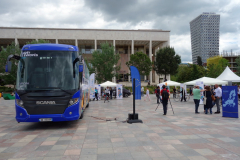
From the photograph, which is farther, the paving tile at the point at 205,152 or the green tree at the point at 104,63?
the green tree at the point at 104,63

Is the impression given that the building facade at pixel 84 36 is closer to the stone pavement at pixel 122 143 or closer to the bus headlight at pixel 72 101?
the bus headlight at pixel 72 101

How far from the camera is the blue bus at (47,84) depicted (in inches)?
281

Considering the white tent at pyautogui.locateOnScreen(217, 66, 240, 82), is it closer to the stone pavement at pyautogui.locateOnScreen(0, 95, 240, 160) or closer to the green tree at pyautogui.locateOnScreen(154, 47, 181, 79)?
the stone pavement at pyautogui.locateOnScreen(0, 95, 240, 160)

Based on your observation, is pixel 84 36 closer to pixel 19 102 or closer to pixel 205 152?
pixel 19 102

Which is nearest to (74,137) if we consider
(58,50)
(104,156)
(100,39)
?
(104,156)

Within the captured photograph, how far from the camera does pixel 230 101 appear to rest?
1015 centimetres

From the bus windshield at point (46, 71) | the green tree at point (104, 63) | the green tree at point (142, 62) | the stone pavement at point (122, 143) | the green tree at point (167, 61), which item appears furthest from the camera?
the green tree at point (167, 61)

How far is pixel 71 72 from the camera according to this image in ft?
25.3

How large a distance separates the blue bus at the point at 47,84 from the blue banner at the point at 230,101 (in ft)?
26.2

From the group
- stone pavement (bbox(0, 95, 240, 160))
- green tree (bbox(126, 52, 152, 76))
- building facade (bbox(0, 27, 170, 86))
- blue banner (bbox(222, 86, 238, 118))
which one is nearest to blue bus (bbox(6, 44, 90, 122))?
stone pavement (bbox(0, 95, 240, 160))

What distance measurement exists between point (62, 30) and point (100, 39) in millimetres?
10317

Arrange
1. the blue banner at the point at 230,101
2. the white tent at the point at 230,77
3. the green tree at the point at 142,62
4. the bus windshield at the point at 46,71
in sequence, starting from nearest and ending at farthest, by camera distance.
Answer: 1. the bus windshield at the point at 46,71
2. the blue banner at the point at 230,101
3. the white tent at the point at 230,77
4. the green tree at the point at 142,62

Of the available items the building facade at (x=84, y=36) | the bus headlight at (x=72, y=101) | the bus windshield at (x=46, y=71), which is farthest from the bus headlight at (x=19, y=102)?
the building facade at (x=84, y=36)

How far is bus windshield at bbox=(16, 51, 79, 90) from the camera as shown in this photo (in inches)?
289
